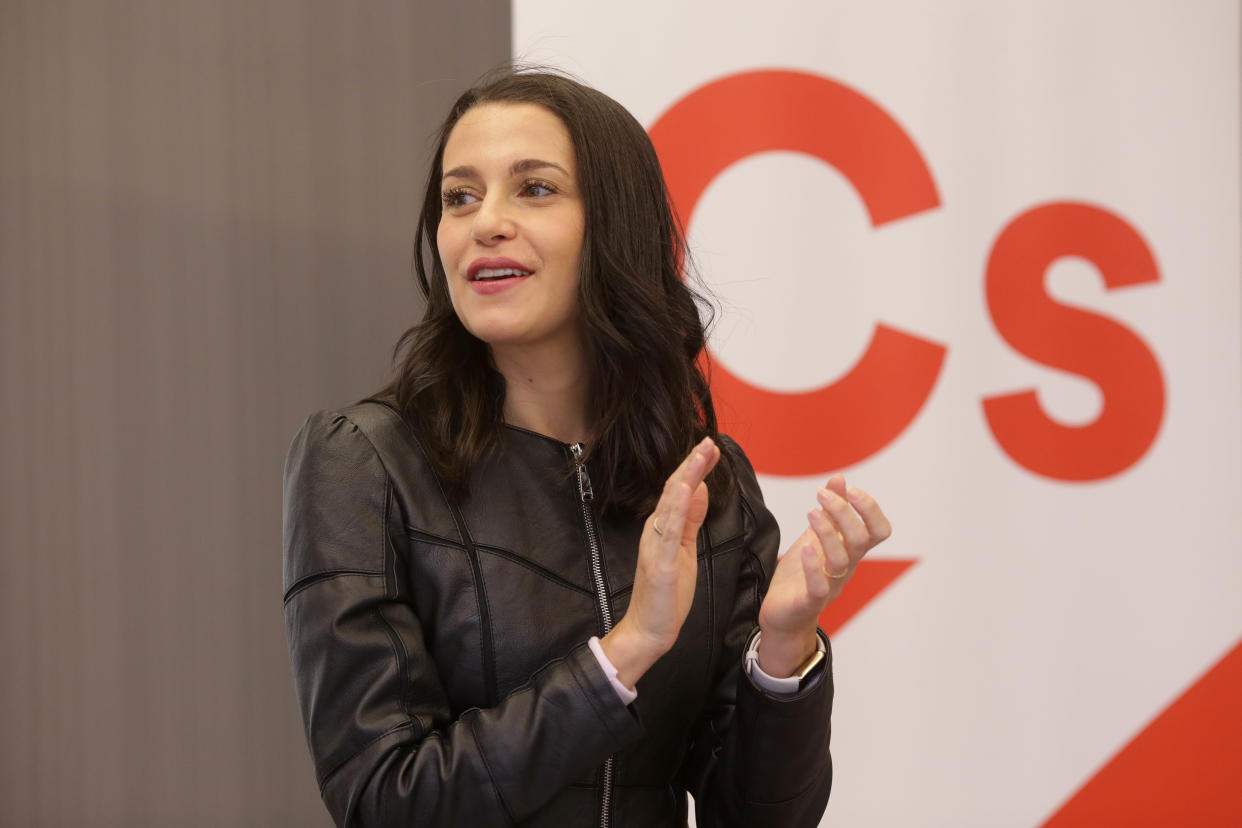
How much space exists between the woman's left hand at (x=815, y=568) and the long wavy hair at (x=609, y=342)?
24 centimetres

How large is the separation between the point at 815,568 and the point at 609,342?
432mm

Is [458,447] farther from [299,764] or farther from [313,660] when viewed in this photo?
[299,764]

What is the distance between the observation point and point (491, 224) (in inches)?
56.7

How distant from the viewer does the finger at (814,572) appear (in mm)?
1279

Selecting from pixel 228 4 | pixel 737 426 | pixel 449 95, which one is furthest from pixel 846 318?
pixel 228 4

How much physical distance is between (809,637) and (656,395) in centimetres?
40

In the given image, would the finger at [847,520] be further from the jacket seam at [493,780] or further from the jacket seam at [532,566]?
the jacket seam at [493,780]

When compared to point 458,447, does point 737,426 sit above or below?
below

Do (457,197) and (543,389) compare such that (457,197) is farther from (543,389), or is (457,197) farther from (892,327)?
(892,327)

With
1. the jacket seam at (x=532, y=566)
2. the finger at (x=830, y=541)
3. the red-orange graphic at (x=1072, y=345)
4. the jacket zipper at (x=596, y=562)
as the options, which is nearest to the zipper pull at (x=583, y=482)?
the jacket zipper at (x=596, y=562)

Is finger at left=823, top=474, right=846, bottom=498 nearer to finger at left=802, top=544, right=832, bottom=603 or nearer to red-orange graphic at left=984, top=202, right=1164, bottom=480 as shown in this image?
finger at left=802, top=544, right=832, bottom=603

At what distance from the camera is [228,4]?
234cm

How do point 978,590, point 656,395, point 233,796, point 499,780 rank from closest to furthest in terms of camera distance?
1. point 499,780
2. point 656,395
3. point 233,796
4. point 978,590

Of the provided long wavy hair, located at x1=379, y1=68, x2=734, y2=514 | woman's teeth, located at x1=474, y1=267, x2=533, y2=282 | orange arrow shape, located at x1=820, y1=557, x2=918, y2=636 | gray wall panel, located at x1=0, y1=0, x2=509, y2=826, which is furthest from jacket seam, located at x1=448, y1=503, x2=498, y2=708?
orange arrow shape, located at x1=820, y1=557, x2=918, y2=636
